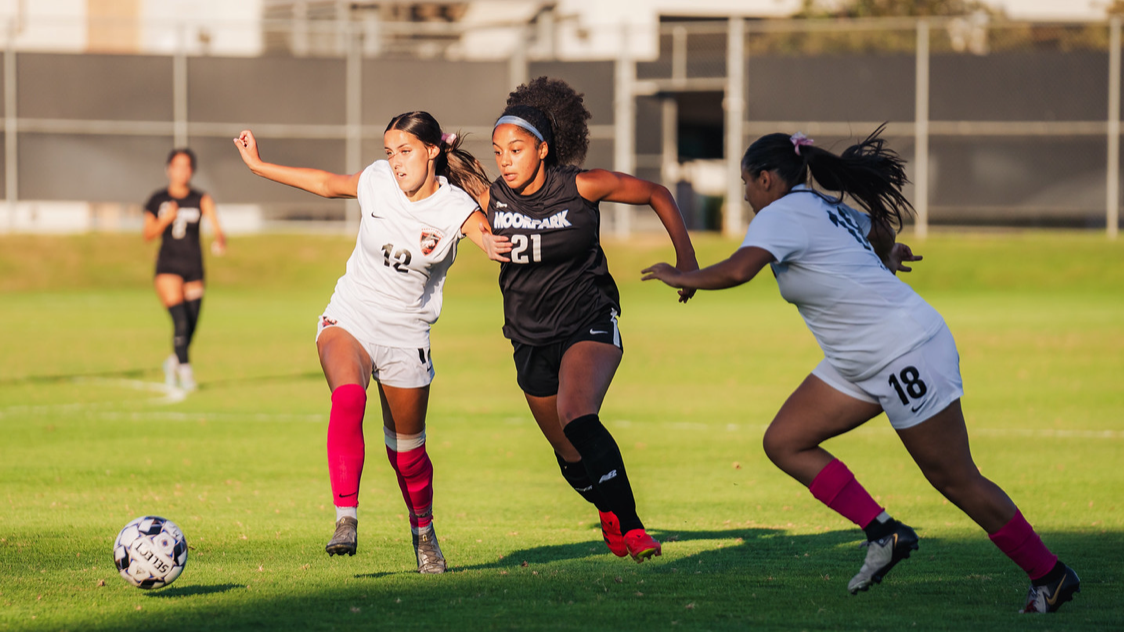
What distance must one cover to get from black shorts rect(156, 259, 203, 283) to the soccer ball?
29.0 feet

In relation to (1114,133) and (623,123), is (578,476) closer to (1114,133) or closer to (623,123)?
(623,123)

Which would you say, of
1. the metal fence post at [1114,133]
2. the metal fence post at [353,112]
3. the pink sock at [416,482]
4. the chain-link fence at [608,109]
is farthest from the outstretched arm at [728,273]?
the metal fence post at [353,112]

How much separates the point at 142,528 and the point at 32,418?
7.09m

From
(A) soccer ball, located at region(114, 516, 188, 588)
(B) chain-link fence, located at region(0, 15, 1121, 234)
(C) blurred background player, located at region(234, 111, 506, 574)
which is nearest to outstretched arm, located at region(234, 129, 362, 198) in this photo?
(C) blurred background player, located at region(234, 111, 506, 574)

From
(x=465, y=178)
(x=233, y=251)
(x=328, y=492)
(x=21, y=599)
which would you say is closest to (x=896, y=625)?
(x=465, y=178)

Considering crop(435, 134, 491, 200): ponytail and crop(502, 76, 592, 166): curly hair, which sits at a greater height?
crop(502, 76, 592, 166): curly hair

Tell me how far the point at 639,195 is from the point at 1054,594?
2611 mm

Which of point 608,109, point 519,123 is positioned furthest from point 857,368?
point 608,109

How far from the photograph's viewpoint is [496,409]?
43.8 ft

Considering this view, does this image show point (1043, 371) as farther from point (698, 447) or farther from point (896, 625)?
point (896, 625)

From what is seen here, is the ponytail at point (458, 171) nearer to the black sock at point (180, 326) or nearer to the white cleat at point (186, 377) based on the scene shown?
the black sock at point (180, 326)

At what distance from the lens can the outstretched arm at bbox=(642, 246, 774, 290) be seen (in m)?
5.27

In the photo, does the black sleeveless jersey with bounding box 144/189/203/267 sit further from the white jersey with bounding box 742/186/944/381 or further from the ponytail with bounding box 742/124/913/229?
the white jersey with bounding box 742/186/944/381

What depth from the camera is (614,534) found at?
20.3 feet
